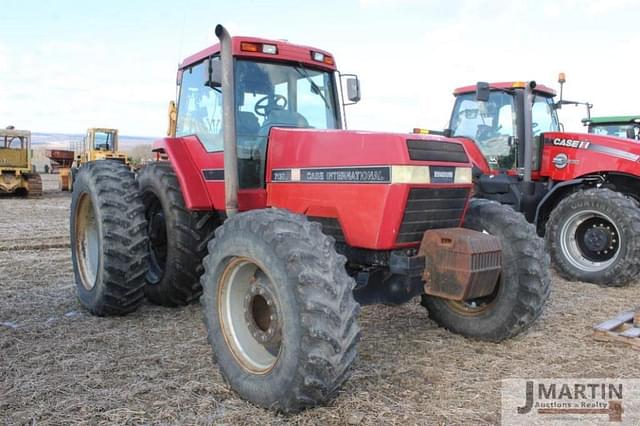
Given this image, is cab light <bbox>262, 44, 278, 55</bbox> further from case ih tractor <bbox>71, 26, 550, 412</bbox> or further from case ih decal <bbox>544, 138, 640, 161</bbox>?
case ih decal <bbox>544, 138, 640, 161</bbox>

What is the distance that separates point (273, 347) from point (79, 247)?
3.04 metres

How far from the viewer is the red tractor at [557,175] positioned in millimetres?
6738

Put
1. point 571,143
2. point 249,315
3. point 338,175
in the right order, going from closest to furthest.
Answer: point 249,315
point 338,175
point 571,143

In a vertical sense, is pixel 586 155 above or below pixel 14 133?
below

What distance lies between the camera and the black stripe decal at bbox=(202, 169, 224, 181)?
464 centimetres

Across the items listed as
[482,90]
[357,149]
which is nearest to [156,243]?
[357,149]

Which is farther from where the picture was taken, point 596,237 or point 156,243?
point 596,237

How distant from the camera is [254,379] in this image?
126 inches

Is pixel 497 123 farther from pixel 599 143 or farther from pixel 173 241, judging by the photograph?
pixel 173 241

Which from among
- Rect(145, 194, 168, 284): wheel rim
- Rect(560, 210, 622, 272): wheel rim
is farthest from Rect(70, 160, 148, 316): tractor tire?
Rect(560, 210, 622, 272): wheel rim

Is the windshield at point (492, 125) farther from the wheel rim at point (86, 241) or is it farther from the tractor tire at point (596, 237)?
the wheel rim at point (86, 241)

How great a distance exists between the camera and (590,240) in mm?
6984

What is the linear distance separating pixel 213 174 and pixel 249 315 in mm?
1646

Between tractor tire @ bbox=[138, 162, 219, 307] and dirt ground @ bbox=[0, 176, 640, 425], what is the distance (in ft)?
0.71
